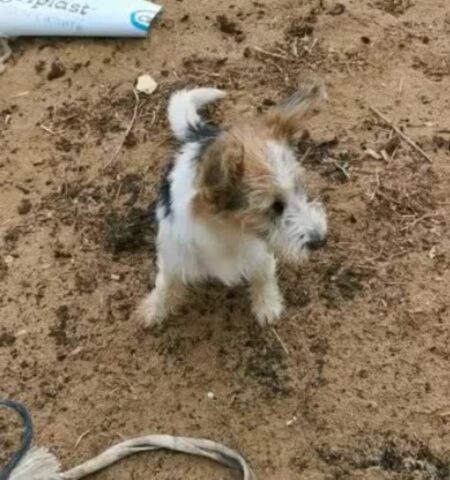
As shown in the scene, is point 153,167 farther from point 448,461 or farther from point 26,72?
point 448,461

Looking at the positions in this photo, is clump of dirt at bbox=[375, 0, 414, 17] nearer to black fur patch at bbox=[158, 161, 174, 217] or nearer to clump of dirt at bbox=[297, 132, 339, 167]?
clump of dirt at bbox=[297, 132, 339, 167]

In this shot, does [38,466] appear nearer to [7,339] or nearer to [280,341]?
[7,339]

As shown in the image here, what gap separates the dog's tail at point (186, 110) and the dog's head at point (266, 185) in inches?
16.4

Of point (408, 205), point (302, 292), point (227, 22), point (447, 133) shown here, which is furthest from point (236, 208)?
point (227, 22)

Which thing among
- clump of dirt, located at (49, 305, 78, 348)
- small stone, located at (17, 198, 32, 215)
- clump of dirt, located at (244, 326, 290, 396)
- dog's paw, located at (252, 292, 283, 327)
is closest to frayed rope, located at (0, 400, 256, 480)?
clump of dirt, located at (244, 326, 290, 396)

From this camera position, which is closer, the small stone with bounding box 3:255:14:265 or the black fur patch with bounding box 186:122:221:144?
the black fur patch with bounding box 186:122:221:144

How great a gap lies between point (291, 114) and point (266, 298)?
936 mm

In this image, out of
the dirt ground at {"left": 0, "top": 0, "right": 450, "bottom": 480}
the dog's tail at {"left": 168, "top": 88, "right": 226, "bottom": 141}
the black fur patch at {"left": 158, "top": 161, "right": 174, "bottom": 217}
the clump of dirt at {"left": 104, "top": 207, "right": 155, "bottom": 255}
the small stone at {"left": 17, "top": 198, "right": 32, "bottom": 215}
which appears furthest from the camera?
the small stone at {"left": 17, "top": 198, "right": 32, "bottom": 215}

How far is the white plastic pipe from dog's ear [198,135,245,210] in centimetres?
211

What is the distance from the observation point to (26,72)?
5047 mm

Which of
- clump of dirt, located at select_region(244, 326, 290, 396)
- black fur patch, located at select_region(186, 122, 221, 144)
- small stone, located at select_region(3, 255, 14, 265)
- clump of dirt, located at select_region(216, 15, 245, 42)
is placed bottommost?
small stone, located at select_region(3, 255, 14, 265)

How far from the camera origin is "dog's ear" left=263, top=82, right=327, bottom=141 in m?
3.40

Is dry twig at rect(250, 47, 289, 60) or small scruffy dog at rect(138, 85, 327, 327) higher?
small scruffy dog at rect(138, 85, 327, 327)

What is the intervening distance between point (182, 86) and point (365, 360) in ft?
6.36
